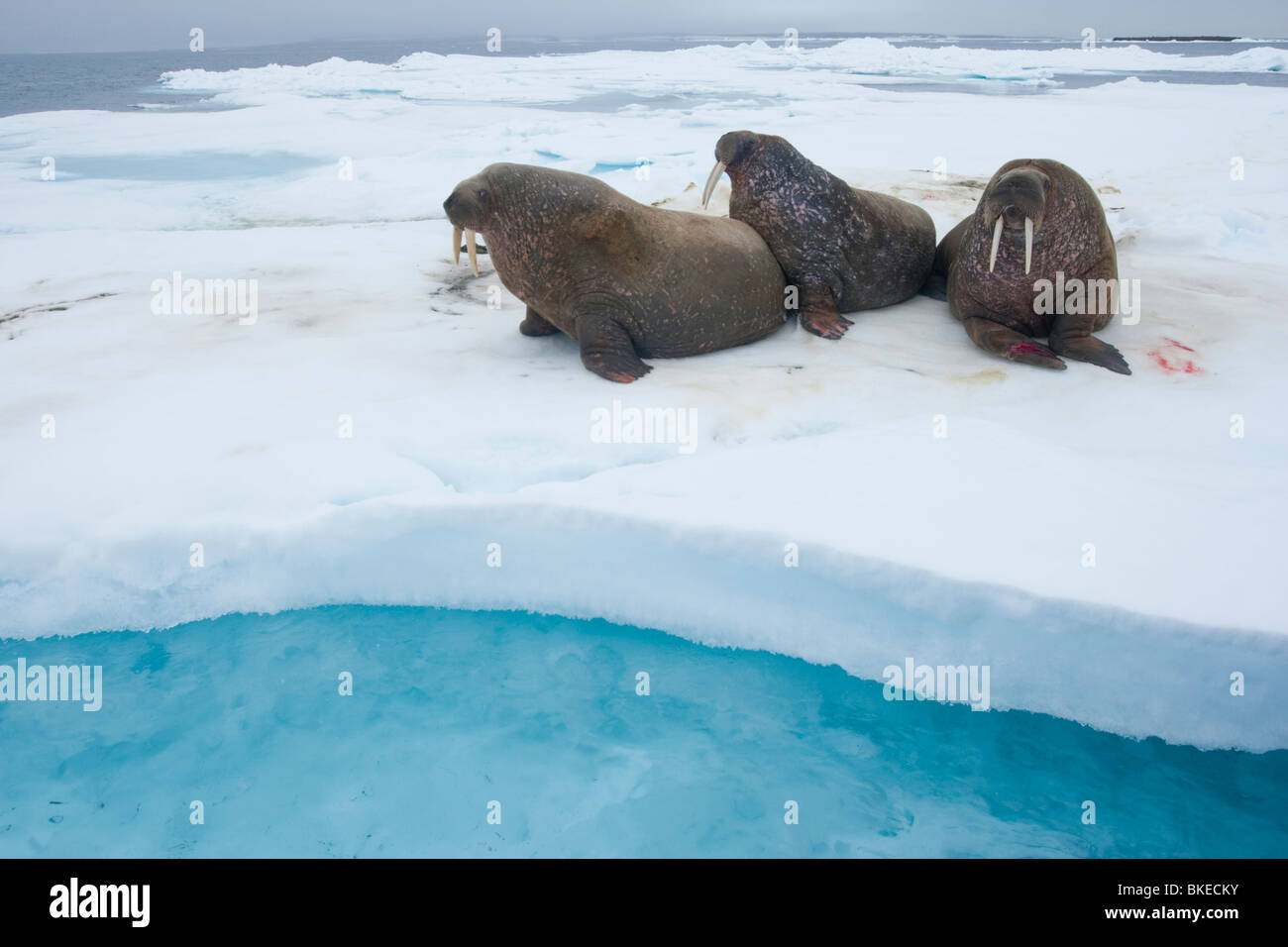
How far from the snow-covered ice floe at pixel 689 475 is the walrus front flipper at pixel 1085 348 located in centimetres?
14

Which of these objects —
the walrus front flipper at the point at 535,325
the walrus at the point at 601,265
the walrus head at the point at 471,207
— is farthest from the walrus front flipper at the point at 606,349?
the walrus head at the point at 471,207

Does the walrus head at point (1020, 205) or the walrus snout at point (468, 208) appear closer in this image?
the walrus snout at point (468, 208)

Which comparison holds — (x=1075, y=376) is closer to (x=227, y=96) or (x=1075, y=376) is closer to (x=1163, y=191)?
(x=1163, y=191)

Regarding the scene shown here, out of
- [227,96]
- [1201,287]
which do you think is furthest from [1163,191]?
[227,96]

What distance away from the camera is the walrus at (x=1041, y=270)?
4.30 m

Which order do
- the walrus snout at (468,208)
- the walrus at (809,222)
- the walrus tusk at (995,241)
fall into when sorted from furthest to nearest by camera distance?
the walrus at (809,222) → the walrus tusk at (995,241) → the walrus snout at (468,208)

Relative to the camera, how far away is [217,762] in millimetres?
2516

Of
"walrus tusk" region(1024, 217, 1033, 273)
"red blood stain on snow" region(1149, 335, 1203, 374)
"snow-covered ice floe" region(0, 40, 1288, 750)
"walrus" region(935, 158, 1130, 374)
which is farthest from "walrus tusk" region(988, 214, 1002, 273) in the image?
"red blood stain on snow" region(1149, 335, 1203, 374)

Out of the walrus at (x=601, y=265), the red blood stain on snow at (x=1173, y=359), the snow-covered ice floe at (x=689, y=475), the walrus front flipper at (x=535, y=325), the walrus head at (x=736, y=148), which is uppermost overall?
the walrus head at (x=736, y=148)

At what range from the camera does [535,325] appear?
185 inches

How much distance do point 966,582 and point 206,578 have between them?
2397mm

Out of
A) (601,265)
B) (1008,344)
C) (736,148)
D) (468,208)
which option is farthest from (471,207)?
(1008,344)

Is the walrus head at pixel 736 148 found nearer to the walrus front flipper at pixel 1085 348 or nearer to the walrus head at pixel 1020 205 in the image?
the walrus head at pixel 1020 205

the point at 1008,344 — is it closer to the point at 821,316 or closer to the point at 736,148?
the point at 821,316
